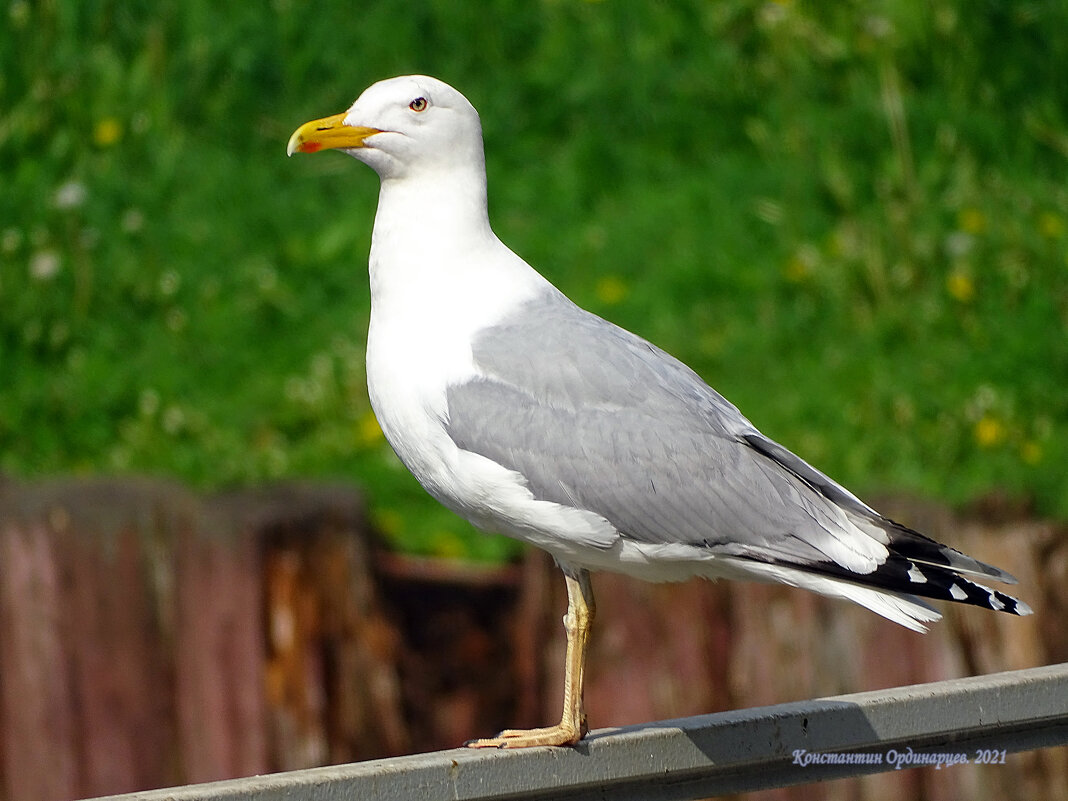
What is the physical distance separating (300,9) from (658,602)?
404 centimetres

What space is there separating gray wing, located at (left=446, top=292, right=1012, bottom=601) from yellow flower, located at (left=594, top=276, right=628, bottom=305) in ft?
9.24

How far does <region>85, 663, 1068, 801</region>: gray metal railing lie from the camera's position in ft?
9.55

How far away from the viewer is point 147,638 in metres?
4.34

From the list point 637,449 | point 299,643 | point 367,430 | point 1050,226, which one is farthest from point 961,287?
point 637,449

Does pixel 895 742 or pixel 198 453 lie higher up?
pixel 198 453

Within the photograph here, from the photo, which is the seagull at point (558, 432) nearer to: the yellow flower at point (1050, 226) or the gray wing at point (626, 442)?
the gray wing at point (626, 442)

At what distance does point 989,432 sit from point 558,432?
9.01 feet

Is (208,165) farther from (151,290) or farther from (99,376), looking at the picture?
(99,376)

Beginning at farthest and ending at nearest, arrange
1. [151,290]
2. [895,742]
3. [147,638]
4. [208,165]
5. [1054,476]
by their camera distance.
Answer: [208,165], [151,290], [1054,476], [147,638], [895,742]

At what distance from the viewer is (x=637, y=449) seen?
3199 millimetres

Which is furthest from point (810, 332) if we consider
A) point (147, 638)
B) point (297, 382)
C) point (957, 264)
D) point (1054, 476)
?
point (147, 638)

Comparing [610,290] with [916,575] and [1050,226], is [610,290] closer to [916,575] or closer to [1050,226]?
[1050,226]

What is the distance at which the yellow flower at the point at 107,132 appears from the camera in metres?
6.63

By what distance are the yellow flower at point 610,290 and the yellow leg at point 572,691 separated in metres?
2.81
